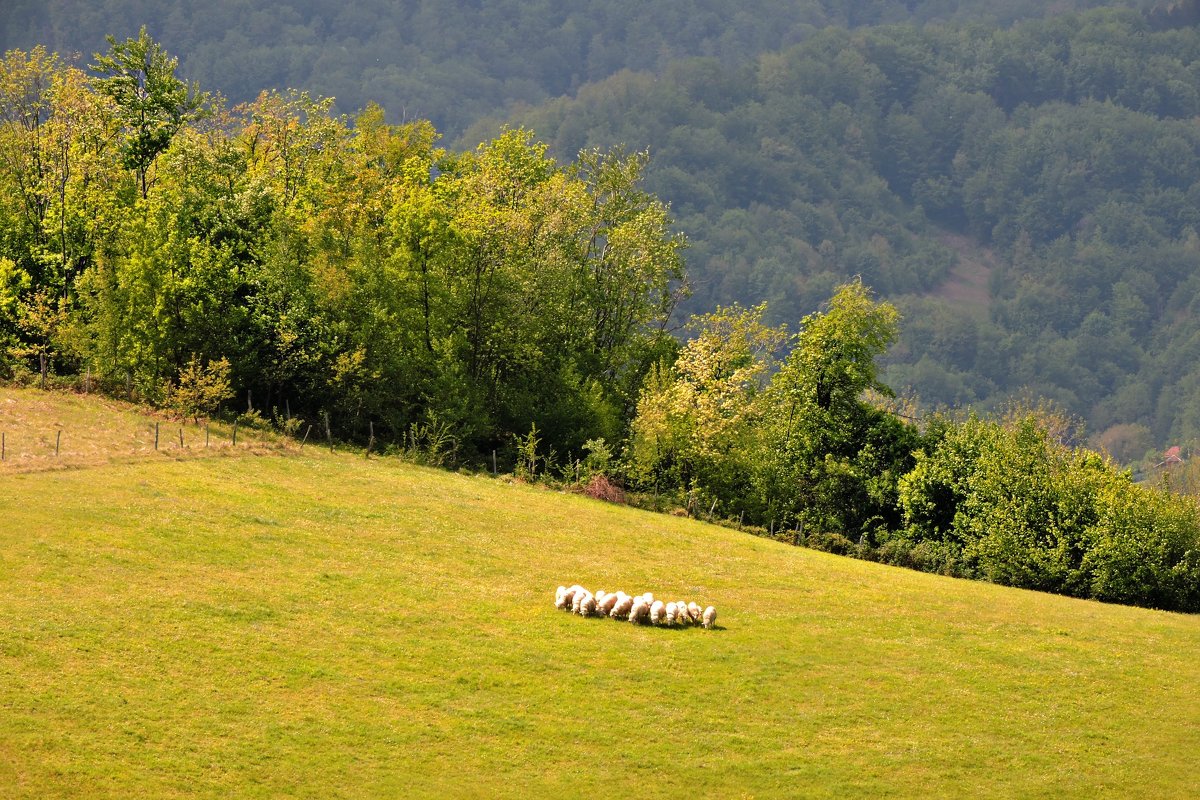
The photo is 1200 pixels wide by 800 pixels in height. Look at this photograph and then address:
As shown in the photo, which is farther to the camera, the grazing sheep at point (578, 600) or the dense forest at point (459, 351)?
the dense forest at point (459, 351)

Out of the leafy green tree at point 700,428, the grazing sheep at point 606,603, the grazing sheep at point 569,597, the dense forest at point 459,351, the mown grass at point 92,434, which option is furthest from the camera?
the leafy green tree at point 700,428

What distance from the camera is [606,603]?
178 feet

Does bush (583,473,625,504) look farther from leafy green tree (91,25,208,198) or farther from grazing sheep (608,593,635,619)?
leafy green tree (91,25,208,198)

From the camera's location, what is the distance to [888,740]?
44.9 m

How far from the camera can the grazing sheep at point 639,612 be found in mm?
53562

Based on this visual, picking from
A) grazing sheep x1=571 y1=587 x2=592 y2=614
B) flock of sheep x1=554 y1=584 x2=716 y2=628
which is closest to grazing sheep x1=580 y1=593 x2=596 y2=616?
flock of sheep x1=554 y1=584 x2=716 y2=628

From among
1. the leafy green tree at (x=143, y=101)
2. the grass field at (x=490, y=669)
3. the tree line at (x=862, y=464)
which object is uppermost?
the leafy green tree at (x=143, y=101)

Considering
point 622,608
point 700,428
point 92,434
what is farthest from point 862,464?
A: point 92,434

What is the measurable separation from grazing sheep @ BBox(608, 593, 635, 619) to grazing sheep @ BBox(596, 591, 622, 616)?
131 millimetres

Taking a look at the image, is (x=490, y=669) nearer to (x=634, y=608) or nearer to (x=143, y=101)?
(x=634, y=608)

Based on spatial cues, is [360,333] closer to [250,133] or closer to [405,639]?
[250,133]

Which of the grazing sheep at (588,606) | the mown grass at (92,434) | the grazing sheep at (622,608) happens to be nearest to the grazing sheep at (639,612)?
the grazing sheep at (622,608)

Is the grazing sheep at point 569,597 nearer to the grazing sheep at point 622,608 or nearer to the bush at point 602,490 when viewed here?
the grazing sheep at point 622,608

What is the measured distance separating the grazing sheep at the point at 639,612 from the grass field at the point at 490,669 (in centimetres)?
121
